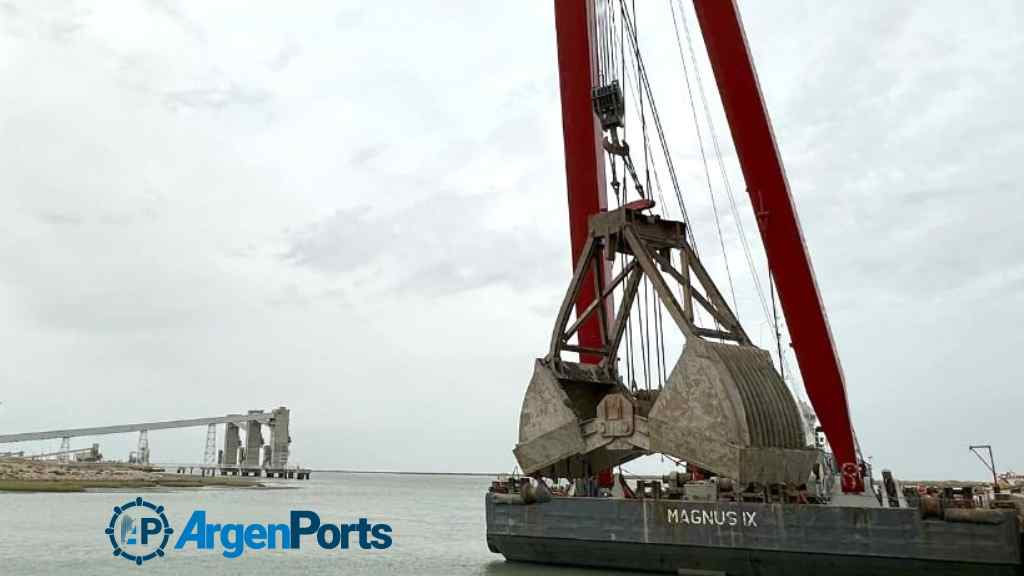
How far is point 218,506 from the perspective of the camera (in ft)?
182

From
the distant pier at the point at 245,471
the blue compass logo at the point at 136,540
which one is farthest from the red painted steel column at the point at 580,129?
the distant pier at the point at 245,471

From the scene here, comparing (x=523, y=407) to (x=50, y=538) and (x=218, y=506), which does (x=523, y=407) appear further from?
(x=218, y=506)

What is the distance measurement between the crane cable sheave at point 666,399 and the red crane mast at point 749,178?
5449 mm

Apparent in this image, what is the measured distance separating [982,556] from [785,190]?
1061 centimetres

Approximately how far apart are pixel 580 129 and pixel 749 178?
18.9 feet

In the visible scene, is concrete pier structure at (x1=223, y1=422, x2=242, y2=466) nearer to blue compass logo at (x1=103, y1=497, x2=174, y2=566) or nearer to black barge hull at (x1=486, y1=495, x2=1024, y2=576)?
blue compass logo at (x1=103, y1=497, x2=174, y2=566)

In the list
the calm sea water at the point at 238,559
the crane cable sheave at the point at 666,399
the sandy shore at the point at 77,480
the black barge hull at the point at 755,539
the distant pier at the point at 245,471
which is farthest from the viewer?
the distant pier at the point at 245,471

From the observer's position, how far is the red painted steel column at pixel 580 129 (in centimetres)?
2588

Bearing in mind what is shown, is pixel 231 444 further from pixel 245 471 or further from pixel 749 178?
pixel 749 178

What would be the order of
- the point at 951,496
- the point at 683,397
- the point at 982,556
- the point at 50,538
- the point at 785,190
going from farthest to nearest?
the point at 50,538, the point at 785,190, the point at 951,496, the point at 982,556, the point at 683,397

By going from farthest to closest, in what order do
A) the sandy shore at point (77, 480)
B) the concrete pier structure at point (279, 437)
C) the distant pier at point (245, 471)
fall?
the distant pier at point (245, 471)
the concrete pier structure at point (279, 437)
the sandy shore at point (77, 480)

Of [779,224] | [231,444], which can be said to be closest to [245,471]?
[231,444]

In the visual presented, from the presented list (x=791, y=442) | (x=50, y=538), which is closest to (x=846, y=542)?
(x=791, y=442)

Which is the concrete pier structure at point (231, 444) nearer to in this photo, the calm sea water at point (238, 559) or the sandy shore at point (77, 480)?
the sandy shore at point (77, 480)
